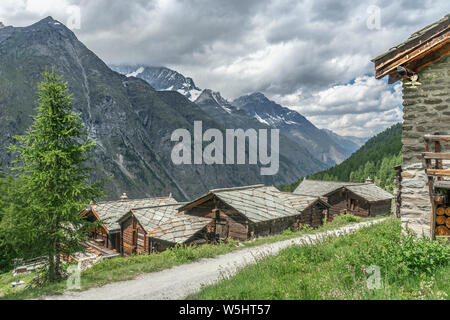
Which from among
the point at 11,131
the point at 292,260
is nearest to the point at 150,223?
the point at 292,260

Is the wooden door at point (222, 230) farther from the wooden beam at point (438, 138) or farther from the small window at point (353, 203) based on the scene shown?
the small window at point (353, 203)

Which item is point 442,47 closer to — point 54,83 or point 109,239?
point 54,83

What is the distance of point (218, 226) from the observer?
2498 cm

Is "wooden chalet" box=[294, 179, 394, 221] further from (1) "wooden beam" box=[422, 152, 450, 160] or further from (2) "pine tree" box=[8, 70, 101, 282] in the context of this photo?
(2) "pine tree" box=[8, 70, 101, 282]

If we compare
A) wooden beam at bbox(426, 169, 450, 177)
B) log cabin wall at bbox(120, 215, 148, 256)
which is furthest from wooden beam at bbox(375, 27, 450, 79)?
log cabin wall at bbox(120, 215, 148, 256)

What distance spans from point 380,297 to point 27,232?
42.9 ft

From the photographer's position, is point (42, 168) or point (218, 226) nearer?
point (42, 168)

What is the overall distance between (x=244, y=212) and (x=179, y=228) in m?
5.60

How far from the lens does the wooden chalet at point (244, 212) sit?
2348 centimetres

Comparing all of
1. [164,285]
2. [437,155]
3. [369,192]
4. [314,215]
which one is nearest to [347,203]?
[369,192]

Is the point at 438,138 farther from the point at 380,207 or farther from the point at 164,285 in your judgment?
the point at 380,207

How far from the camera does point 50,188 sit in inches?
527

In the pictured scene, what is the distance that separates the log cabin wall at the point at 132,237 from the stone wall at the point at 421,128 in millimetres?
22232

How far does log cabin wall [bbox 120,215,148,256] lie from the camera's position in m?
27.7
